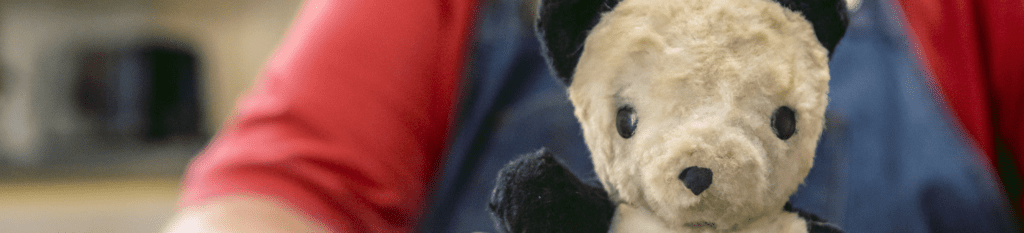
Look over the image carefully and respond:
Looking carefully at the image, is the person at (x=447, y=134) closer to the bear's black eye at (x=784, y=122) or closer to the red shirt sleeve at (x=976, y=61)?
the red shirt sleeve at (x=976, y=61)

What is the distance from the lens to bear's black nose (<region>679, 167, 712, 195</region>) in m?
0.17

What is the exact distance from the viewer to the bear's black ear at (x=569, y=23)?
208 millimetres

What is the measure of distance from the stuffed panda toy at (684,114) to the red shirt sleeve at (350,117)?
0.62 ft

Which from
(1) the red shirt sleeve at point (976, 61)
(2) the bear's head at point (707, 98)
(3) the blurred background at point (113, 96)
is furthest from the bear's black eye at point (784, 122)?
(3) the blurred background at point (113, 96)

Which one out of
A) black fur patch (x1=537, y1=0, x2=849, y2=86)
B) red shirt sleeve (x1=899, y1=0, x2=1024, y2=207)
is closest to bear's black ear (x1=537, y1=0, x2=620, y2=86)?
black fur patch (x1=537, y1=0, x2=849, y2=86)

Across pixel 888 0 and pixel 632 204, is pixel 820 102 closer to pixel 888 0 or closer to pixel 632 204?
pixel 632 204

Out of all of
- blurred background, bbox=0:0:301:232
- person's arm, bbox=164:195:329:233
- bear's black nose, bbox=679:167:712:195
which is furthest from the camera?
blurred background, bbox=0:0:301:232

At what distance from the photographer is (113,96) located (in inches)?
45.4

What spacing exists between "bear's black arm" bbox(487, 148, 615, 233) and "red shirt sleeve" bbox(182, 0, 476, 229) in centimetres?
19

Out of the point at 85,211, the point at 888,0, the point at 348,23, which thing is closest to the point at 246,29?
the point at 85,211

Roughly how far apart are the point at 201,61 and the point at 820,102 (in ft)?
3.82

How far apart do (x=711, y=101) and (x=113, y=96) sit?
1260 millimetres

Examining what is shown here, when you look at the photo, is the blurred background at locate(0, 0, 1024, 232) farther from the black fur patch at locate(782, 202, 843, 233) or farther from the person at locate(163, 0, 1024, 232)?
the black fur patch at locate(782, 202, 843, 233)

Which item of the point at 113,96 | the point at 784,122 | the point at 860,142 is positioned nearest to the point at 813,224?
the point at 784,122
